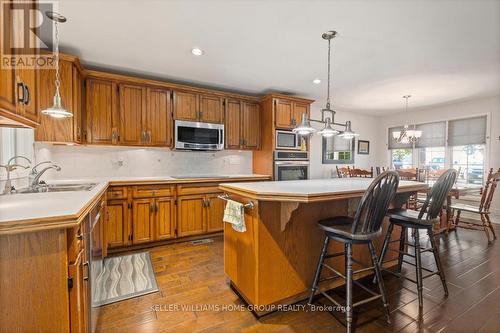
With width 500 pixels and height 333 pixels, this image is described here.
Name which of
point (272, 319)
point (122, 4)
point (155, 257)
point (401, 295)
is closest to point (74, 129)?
point (122, 4)

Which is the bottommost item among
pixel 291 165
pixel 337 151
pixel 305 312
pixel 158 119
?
pixel 305 312

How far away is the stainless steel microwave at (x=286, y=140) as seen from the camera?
13.0ft

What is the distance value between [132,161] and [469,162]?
6544mm

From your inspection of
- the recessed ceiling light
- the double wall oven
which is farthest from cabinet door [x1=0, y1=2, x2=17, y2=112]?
the double wall oven

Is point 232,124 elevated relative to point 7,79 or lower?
elevated

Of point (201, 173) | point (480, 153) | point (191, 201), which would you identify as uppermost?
point (480, 153)

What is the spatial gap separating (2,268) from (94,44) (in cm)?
244

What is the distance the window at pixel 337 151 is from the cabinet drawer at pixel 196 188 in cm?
310

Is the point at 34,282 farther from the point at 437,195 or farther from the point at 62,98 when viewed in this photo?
the point at 437,195

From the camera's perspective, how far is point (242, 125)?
401cm

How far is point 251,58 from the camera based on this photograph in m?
2.78

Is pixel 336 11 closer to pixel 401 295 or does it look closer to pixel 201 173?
pixel 401 295

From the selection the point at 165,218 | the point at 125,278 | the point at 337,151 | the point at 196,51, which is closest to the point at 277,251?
the point at 125,278

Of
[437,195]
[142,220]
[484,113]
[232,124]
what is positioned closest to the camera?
[437,195]
